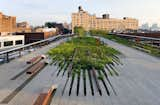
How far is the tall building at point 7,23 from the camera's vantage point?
93375 millimetres

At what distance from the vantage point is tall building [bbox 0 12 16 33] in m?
93.4

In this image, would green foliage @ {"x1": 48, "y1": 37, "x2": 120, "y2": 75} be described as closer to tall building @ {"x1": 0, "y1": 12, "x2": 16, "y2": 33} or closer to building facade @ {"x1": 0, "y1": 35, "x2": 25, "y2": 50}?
building facade @ {"x1": 0, "y1": 35, "x2": 25, "y2": 50}

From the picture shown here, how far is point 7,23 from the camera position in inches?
3878

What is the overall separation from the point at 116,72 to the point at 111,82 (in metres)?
2.09

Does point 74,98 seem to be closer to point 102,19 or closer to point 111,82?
point 111,82

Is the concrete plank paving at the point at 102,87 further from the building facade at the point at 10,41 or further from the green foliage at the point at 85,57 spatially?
the building facade at the point at 10,41

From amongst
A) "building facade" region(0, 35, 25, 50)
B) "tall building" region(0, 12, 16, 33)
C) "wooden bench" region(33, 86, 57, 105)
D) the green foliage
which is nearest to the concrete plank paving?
"wooden bench" region(33, 86, 57, 105)

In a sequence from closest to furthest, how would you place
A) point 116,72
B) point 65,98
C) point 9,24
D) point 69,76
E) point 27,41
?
point 65,98
point 69,76
point 116,72
point 27,41
point 9,24

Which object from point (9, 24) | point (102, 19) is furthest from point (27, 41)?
point (102, 19)

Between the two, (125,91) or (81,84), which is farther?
(81,84)

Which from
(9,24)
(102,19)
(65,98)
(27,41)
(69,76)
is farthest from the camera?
(102,19)

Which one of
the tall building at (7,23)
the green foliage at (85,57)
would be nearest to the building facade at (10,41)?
the tall building at (7,23)

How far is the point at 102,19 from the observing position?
629 feet

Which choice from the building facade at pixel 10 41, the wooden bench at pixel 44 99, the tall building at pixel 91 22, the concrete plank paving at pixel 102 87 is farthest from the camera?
the tall building at pixel 91 22
